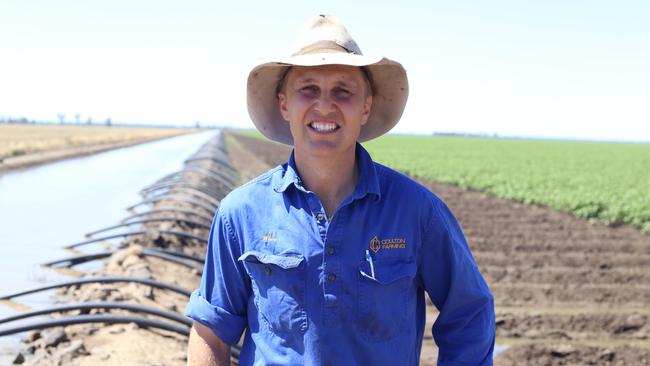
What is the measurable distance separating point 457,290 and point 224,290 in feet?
2.09

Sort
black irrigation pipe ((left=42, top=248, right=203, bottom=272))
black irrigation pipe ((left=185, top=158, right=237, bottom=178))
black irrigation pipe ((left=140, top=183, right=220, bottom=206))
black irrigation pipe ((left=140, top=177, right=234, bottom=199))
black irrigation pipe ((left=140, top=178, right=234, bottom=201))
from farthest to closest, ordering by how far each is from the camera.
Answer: black irrigation pipe ((left=185, top=158, right=237, bottom=178)) < black irrigation pipe ((left=140, top=177, right=234, bottom=199)) < black irrigation pipe ((left=140, top=178, right=234, bottom=201)) < black irrigation pipe ((left=140, top=183, right=220, bottom=206)) < black irrigation pipe ((left=42, top=248, right=203, bottom=272))

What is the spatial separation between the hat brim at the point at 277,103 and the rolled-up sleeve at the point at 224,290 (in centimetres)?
43

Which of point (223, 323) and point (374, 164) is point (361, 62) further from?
point (223, 323)

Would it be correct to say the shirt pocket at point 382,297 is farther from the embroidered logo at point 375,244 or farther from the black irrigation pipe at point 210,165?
the black irrigation pipe at point 210,165

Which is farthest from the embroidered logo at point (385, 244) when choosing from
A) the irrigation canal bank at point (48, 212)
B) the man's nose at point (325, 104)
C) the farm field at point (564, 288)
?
the farm field at point (564, 288)

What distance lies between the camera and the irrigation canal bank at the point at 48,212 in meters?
7.45

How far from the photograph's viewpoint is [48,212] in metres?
12.2

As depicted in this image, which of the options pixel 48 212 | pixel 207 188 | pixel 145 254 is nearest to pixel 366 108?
pixel 145 254

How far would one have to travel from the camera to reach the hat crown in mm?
2021

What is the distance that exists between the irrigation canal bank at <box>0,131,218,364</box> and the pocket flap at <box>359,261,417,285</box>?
359cm

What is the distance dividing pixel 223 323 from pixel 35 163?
80.6 feet

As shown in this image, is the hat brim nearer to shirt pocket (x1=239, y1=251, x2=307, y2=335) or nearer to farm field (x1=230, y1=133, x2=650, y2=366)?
shirt pocket (x1=239, y1=251, x2=307, y2=335)

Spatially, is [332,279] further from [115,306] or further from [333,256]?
[115,306]

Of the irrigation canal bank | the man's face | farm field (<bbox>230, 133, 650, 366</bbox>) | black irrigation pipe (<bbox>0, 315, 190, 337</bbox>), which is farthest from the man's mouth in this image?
farm field (<bbox>230, 133, 650, 366</bbox>)
